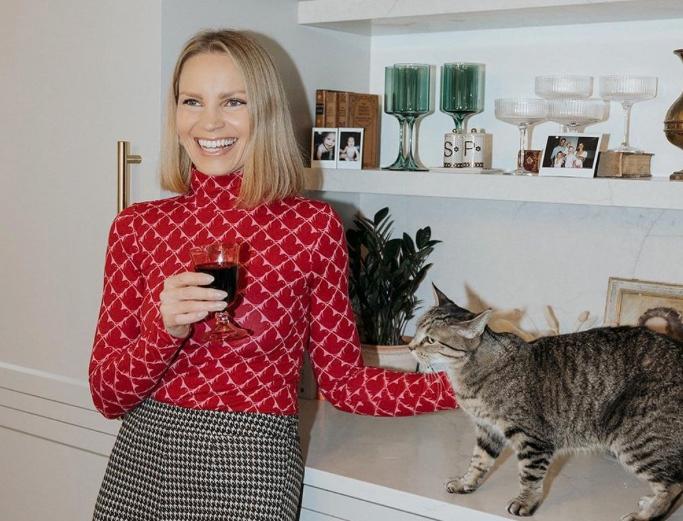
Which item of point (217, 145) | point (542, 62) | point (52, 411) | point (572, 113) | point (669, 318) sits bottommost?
point (52, 411)

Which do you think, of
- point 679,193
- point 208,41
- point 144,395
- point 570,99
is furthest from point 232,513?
point 570,99

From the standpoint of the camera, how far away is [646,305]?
2.19 meters

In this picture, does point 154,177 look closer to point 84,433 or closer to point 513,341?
point 84,433

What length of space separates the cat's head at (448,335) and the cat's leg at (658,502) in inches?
15.6

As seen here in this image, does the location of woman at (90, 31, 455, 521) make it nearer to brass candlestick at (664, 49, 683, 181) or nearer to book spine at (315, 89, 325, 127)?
book spine at (315, 89, 325, 127)

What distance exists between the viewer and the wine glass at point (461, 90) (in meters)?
2.24

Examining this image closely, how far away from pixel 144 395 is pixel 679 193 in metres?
1.07

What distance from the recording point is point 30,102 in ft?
7.28

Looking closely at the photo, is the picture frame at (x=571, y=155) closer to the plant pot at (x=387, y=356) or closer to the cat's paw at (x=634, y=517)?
the plant pot at (x=387, y=356)

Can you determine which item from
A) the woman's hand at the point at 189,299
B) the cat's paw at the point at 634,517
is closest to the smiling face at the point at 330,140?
the woman's hand at the point at 189,299

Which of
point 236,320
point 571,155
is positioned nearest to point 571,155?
point 571,155

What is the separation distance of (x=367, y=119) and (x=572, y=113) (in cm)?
55

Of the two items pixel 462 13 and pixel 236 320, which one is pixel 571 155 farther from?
pixel 236 320

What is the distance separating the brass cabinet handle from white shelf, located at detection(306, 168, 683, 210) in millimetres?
458
